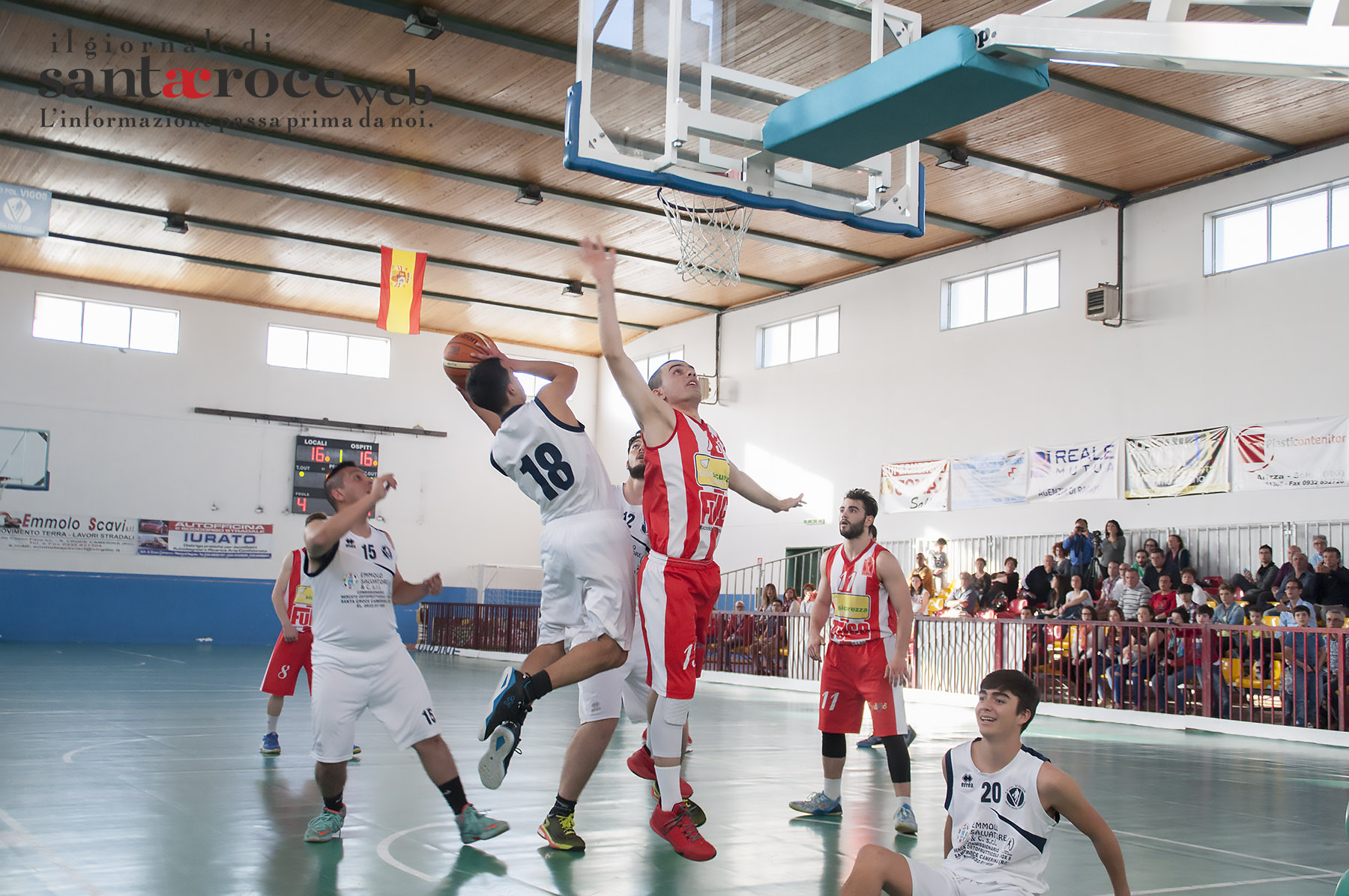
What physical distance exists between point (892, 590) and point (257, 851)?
3.87 m

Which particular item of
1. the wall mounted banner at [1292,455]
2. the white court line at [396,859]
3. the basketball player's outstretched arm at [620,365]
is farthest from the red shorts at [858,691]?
the wall mounted banner at [1292,455]

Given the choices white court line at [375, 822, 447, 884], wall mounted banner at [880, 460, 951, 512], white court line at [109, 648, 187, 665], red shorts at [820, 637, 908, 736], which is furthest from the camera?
wall mounted banner at [880, 460, 951, 512]

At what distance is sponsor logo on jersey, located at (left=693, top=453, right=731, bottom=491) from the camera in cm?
535

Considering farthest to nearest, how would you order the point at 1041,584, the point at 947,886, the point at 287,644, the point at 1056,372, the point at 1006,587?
the point at 1056,372 → the point at 1006,587 → the point at 1041,584 → the point at 287,644 → the point at 947,886

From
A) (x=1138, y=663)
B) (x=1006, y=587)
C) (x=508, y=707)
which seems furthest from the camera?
(x=1006, y=587)

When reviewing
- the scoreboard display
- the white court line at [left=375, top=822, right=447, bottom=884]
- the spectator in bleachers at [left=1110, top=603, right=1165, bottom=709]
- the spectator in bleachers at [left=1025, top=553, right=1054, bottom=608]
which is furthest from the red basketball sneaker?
the scoreboard display

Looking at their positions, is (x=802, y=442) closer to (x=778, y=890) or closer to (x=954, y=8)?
(x=954, y=8)

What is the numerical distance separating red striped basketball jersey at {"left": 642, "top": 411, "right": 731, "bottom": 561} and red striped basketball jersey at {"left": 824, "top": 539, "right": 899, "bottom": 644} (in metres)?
1.78

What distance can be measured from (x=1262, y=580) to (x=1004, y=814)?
46.4 feet

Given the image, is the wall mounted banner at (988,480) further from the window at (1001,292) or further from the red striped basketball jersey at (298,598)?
the red striped basketball jersey at (298,598)

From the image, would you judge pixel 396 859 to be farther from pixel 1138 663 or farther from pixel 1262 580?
pixel 1262 580

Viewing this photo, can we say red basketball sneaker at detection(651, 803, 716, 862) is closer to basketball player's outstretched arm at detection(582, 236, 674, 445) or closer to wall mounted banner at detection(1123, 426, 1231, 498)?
basketball player's outstretched arm at detection(582, 236, 674, 445)

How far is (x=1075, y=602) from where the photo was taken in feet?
57.4

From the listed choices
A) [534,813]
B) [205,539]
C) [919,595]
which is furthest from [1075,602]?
[205,539]
